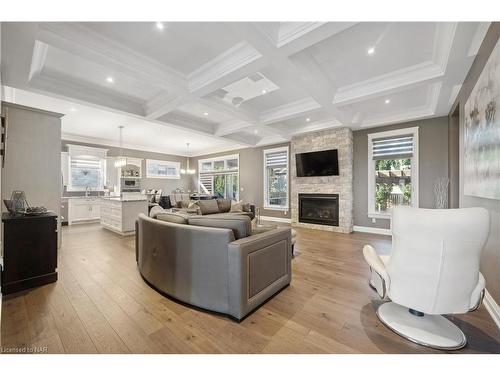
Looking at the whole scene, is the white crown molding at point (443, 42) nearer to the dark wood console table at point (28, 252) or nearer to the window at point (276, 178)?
the window at point (276, 178)

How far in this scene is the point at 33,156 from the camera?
11.2ft

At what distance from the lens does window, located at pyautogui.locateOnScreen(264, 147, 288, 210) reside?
724cm

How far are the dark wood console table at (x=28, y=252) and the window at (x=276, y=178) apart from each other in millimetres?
5990

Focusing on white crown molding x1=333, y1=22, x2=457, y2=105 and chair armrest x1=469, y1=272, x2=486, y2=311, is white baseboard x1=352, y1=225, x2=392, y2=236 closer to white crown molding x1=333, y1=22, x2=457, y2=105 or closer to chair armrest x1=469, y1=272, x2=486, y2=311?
white crown molding x1=333, y1=22, x2=457, y2=105

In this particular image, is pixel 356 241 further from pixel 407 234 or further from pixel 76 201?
pixel 76 201

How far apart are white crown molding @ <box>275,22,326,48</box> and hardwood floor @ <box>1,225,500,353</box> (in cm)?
280

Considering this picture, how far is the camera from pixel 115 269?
295 centimetres

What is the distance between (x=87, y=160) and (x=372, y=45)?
8498 millimetres

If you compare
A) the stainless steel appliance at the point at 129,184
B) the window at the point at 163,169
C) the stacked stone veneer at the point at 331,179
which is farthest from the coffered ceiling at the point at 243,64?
the window at the point at 163,169

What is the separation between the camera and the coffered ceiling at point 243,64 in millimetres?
2270
